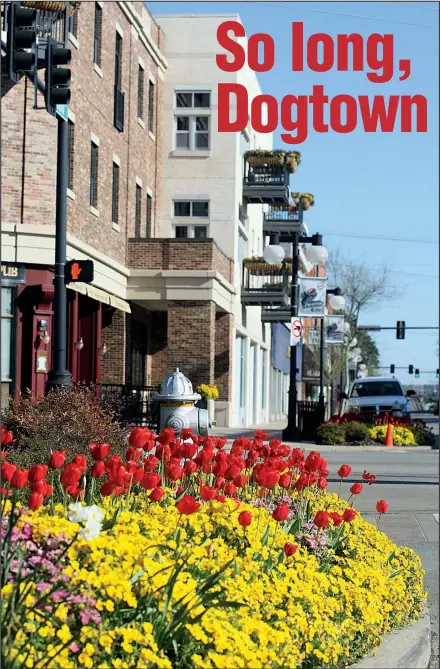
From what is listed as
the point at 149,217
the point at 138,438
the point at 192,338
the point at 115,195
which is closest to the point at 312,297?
the point at 192,338

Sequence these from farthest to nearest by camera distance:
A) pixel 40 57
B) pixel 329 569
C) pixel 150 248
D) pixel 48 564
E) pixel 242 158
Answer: pixel 242 158
pixel 150 248
pixel 40 57
pixel 329 569
pixel 48 564

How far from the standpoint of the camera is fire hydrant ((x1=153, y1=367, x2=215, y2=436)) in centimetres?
1919

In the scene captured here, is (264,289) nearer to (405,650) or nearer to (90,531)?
(405,650)

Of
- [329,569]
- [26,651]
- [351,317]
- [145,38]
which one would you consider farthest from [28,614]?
[351,317]

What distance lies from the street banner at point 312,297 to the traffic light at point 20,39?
19.1 metres

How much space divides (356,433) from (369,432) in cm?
42

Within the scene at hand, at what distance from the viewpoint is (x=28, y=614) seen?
14.5 ft

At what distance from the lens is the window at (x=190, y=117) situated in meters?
36.7

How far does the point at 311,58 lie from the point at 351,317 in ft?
202

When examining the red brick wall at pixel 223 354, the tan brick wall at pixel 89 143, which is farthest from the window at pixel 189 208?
the red brick wall at pixel 223 354

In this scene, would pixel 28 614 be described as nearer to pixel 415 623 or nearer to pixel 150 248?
pixel 415 623

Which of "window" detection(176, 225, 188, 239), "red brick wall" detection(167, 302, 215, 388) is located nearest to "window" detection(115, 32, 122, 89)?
"red brick wall" detection(167, 302, 215, 388)

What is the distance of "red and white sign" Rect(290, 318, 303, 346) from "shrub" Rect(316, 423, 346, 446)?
259 cm

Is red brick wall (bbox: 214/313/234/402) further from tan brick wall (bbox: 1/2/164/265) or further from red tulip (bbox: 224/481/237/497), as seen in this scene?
red tulip (bbox: 224/481/237/497)
